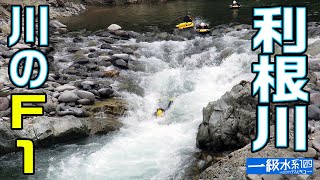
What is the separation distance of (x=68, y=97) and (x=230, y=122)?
17.9 feet

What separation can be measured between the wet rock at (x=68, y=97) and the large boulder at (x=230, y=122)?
4487mm

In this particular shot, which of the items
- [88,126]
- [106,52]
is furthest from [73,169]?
[106,52]

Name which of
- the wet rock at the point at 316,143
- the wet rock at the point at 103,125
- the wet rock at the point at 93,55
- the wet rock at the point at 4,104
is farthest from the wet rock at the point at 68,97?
the wet rock at the point at 316,143

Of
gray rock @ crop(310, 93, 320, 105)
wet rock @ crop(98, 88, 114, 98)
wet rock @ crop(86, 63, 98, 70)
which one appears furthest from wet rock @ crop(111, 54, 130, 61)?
gray rock @ crop(310, 93, 320, 105)

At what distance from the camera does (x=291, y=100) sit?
8.91 m

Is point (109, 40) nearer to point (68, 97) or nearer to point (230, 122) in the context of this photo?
point (68, 97)

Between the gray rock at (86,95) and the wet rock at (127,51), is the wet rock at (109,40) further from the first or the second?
the gray rock at (86,95)

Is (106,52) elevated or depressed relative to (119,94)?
elevated

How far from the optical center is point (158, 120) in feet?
40.1

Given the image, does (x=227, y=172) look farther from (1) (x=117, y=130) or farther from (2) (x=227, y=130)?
(1) (x=117, y=130)

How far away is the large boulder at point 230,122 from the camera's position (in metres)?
9.17

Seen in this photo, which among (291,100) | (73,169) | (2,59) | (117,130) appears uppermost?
(2,59)

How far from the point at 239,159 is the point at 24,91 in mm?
7780

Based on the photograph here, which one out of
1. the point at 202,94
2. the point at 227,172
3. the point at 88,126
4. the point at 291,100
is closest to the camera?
the point at 227,172
